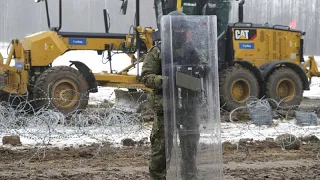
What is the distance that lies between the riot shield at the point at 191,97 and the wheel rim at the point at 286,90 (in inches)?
371

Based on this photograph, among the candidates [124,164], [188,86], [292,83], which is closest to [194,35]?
[188,86]

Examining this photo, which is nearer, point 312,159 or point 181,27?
point 181,27

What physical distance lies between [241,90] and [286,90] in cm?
150

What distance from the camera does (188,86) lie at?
15.1ft

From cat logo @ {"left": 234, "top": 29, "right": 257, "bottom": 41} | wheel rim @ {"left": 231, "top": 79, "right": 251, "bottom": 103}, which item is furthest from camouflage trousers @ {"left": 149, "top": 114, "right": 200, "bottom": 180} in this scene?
cat logo @ {"left": 234, "top": 29, "right": 257, "bottom": 41}

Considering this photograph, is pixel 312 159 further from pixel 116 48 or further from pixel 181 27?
pixel 116 48

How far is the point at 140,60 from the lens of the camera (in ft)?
38.2

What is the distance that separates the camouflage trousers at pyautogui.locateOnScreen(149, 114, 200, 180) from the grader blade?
7.23 meters

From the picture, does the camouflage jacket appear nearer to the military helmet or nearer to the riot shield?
the riot shield

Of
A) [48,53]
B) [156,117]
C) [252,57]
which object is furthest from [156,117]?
[252,57]

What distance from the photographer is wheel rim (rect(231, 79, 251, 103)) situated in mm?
13180

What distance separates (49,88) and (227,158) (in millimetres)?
4943

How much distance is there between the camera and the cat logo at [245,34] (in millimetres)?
13547

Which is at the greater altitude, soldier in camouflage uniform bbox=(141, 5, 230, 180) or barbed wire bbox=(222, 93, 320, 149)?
soldier in camouflage uniform bbox=(141, 5, 230, 180)
